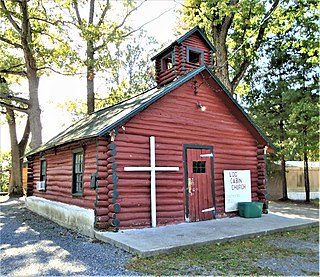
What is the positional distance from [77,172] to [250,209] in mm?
6118

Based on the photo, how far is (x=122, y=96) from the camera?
23.2 metres

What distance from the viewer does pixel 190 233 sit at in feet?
25.9

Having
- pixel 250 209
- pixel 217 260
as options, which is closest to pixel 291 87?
pixel 250 209

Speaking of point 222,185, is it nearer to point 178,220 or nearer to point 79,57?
point 178,220

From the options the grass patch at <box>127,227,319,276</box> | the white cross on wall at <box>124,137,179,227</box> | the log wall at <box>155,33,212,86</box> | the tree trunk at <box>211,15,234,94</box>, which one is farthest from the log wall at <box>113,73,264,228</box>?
the tree trunk at <box>211,15,234,94</box>

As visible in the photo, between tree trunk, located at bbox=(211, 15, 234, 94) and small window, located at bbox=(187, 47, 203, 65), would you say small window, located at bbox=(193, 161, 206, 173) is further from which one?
tree trunk, located at bbox=(211, 15, 234, 94)

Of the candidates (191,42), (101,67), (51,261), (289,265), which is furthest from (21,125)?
(289,265)

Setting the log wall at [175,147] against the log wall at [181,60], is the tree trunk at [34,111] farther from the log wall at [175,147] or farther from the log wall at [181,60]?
the log wall at [175,147]

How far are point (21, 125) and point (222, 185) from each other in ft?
71.8

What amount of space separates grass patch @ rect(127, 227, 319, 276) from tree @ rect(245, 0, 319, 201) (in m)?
11.0

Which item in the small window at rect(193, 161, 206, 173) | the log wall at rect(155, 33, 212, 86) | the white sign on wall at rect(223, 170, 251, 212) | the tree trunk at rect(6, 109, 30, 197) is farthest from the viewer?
the tree trunk at rect(6, 109, 30, 197)

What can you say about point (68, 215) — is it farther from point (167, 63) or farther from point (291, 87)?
point (291, 87)

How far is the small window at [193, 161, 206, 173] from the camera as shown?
10195mm

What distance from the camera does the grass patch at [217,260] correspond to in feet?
17.4
